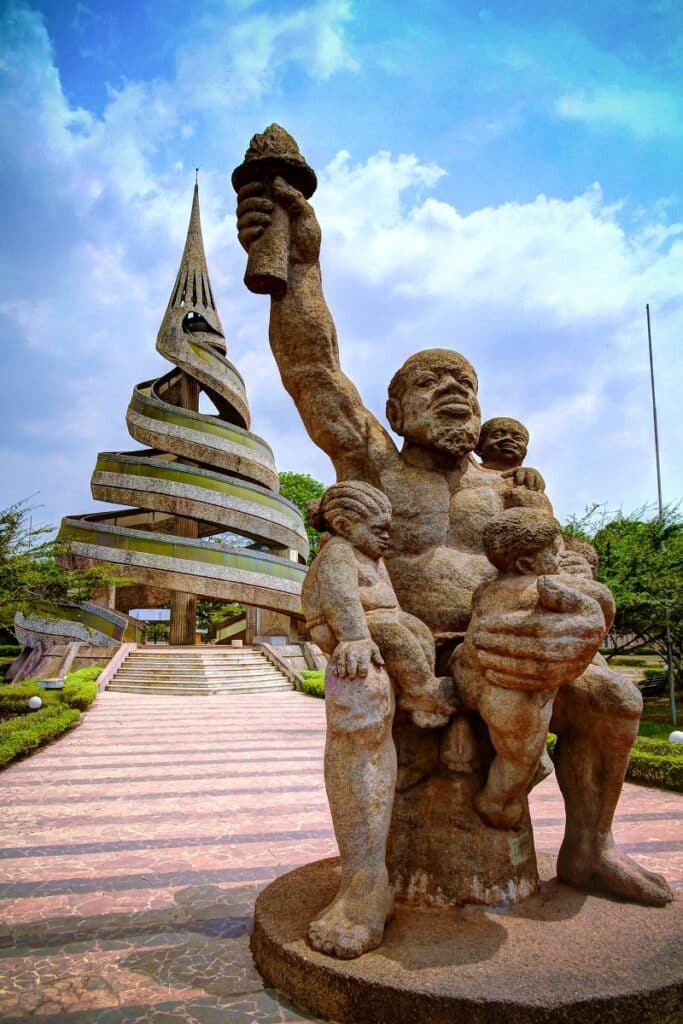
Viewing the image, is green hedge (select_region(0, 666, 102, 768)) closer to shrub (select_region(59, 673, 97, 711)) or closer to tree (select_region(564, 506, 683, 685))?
shrub (select_region(59, 673, 97, 711))

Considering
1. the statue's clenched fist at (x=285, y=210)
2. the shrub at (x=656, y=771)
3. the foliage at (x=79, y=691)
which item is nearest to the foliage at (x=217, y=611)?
the foliage at (x=79, y=691)

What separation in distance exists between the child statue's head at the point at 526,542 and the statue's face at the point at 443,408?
661 millimetres

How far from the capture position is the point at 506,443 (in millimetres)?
3670

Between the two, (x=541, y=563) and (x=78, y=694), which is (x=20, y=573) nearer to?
(x=78, y=694)

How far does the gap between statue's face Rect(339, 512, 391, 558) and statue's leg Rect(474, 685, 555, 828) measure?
0.73 meters

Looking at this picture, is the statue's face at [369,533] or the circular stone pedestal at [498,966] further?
the statue's face at [369,533]

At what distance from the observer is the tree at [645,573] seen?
479 inches

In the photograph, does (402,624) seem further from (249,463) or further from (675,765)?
(249,463)

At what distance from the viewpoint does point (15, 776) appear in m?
7.91

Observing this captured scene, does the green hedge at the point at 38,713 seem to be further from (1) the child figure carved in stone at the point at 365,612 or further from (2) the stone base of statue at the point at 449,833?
(1) the child figure carved in stone at the point at 365,612

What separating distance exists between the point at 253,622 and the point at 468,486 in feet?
68.8

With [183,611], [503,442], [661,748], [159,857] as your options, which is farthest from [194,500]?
[503,442]

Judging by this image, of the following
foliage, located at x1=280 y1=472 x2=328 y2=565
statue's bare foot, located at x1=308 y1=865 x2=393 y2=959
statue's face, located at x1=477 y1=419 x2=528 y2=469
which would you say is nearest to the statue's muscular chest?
statue's face, located at x1=477 y1=419 x2=528 y2=469

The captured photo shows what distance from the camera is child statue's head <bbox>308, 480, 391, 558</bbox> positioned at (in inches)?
113
